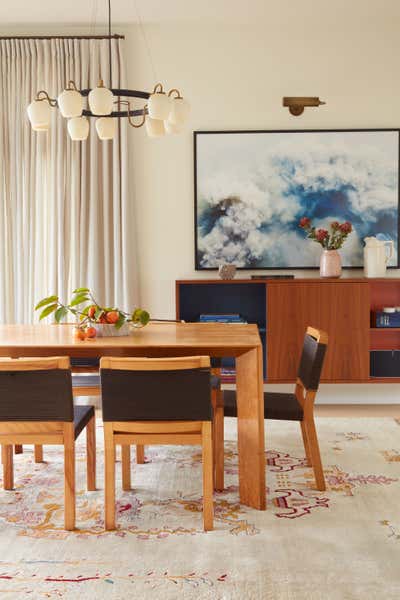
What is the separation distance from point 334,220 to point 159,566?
3.49m

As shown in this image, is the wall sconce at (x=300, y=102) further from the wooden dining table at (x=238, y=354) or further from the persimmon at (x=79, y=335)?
the persimmon at (x=79, y=335)

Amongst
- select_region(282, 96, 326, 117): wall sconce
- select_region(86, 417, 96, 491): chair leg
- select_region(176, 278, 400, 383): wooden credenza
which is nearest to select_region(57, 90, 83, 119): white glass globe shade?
select_region(86, 417, 96, 491): chair leg

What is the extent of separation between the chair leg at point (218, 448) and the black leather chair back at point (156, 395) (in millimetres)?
569

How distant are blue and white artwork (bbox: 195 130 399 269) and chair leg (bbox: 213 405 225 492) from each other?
220 centimetres

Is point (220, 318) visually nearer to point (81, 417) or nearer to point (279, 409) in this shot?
point (279, 409)

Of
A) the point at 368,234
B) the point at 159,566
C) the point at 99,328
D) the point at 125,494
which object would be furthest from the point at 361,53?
the point at 159,566

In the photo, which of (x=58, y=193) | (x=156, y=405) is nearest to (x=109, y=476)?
(x=156, y=405)

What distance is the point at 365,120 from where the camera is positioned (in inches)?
207

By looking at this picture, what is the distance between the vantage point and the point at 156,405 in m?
2.68

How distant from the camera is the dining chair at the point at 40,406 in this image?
268 centimetres

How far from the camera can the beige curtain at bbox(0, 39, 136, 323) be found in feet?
17.1

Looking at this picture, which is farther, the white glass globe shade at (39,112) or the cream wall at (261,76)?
the cream wall at (261,76)

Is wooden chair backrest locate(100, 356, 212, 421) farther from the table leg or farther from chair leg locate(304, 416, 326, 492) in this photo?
chair leg locate(304, 416, 326, 492)

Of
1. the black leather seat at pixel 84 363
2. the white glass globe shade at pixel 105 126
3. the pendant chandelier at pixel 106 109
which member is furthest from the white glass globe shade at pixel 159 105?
the black leather seat at pixel 84 363
